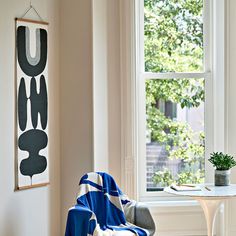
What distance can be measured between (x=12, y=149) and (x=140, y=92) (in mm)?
1384

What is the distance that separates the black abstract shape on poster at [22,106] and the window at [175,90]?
4.05 feet

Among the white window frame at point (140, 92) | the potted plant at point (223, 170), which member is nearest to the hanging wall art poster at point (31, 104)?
the white window frame at point (140, 92)

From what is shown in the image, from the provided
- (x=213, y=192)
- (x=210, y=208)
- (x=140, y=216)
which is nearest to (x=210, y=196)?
(x=213, y=192)

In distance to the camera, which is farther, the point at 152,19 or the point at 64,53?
the point at 152,19

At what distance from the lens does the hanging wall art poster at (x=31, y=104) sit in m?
3.37

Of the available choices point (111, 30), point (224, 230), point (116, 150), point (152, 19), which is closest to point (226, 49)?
point (152, 19)

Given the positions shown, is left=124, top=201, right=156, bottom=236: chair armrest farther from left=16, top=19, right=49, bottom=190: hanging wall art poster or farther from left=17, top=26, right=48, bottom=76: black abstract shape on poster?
left=17, top=26, right=48, bottom=76: black abstract shape on poster

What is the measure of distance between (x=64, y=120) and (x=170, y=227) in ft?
4.45

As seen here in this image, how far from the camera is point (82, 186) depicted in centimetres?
331

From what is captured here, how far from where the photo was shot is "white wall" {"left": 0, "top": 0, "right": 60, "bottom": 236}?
127 inches

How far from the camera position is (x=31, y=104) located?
3465 mm

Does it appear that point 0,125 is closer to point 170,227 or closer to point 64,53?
point 64,53

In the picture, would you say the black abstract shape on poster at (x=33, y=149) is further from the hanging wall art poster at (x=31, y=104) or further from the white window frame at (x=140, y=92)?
the white window frame at (x=140, y=92)

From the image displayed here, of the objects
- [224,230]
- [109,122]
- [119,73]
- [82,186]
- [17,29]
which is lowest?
[224,230]
